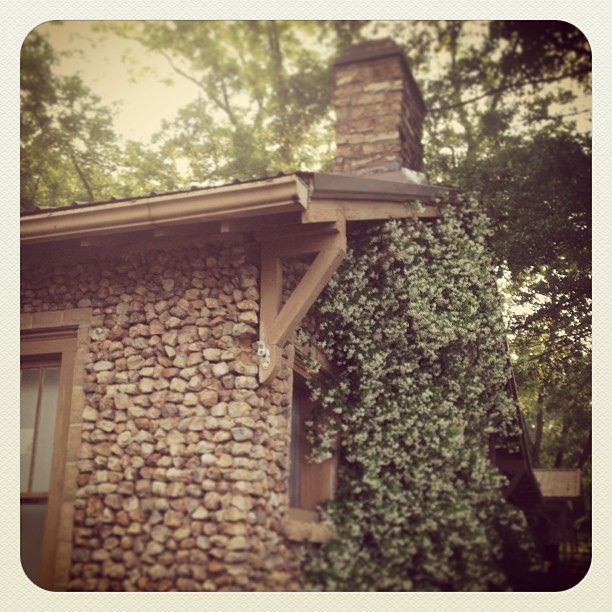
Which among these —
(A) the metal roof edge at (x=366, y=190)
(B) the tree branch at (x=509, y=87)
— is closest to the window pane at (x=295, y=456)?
(A) the metal roof edge at (x=366, y=190)

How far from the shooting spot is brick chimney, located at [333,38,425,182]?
506 cm

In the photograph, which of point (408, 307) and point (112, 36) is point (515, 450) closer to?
point (408, 307)

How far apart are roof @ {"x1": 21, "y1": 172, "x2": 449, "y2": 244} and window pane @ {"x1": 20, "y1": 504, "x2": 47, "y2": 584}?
142 centimetres

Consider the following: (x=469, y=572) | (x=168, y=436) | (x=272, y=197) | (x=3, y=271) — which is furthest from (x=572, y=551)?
(x=3, y=271)

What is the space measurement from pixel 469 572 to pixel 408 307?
1.51 meters

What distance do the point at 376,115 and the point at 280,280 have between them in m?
2.01

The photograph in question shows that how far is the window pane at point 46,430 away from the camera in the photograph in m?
3.80

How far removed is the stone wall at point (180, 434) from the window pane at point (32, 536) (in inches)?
10.1

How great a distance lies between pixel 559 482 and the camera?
404 cm

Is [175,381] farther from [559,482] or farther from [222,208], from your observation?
[559,482]

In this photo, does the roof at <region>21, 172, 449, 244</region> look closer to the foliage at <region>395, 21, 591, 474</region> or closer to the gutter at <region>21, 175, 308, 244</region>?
the gutter at <region>21, 175, 308, 244</region>

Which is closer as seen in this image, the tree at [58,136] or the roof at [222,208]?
the roof at [222,208]

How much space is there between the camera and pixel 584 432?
3.81m

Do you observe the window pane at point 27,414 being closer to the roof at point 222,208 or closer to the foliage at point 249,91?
the roof at point 222,208
